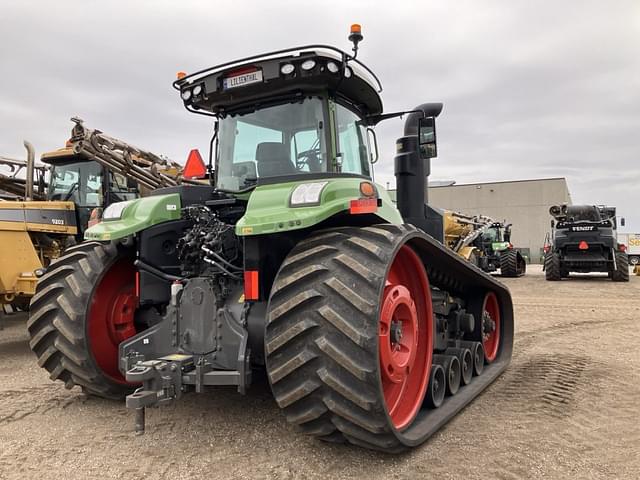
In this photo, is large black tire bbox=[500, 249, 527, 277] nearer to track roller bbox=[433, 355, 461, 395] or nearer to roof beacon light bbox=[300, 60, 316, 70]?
track roller bbox=[433, 355, 461, 395]

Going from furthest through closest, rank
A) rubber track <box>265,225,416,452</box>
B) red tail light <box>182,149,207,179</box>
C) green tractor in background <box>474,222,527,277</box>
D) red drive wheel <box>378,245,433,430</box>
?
green tractor in background <box>474,222,527,277</box> < red tail light <box>182,149,207,179</box> < red drive wheel <box>378,245,433,430</box> < rubber track <box>265,225,416,452</box>

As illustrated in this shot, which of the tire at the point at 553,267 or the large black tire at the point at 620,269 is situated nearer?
the large black tire at the point at 620,269

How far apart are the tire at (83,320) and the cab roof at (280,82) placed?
1422 mm

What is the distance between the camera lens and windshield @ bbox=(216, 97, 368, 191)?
153 inches

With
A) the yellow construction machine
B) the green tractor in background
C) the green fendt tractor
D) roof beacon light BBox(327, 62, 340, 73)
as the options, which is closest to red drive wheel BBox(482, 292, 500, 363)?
the green fendt tractor

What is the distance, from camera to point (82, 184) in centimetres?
856

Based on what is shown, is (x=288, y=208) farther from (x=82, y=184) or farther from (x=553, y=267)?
(x=553, y=267)

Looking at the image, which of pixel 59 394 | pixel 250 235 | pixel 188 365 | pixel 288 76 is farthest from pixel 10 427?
pixel 288 76

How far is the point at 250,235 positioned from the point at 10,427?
94.4 inches

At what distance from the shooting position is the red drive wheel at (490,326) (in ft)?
18.8

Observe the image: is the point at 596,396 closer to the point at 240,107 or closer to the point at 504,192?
the point at 240,107

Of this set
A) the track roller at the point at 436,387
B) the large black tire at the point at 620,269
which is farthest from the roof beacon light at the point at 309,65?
the large black tire at the point at 620,269

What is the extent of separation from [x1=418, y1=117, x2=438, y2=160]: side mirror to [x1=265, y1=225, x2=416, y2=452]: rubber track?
1.71 meters

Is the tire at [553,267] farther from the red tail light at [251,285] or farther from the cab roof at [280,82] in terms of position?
the red tail light at [251,285]
